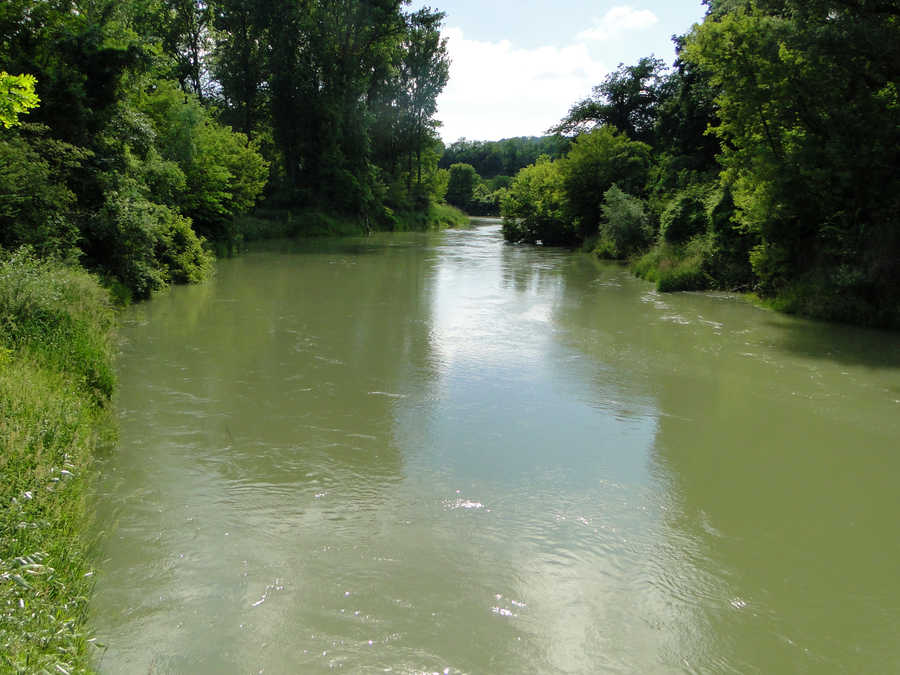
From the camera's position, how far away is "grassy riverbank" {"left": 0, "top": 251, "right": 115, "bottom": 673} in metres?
3.46

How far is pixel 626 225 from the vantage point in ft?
94.9

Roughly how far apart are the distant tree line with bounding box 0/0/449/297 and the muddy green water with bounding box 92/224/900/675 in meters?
3.52

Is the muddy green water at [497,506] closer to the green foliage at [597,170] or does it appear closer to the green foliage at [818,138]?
the green foliage at [818,138]

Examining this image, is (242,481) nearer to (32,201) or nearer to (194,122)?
(32,201)

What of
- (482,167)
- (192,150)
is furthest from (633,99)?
(482,167)

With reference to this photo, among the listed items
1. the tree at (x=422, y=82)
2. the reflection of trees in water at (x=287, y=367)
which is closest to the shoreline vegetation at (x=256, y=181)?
the reflection of trees in water at (x=287, y=367)

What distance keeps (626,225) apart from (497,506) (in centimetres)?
2472

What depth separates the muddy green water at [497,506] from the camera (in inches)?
174

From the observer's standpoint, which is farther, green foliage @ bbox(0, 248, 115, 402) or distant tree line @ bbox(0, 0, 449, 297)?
distant tree line @ bbox(0, 0, 449, 297)

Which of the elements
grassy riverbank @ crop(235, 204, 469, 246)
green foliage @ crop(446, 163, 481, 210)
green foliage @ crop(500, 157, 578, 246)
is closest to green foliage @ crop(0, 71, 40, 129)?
grassy riverbank @ crop(235, 204, 469, 246)

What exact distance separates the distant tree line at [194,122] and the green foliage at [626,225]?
53.6 feet

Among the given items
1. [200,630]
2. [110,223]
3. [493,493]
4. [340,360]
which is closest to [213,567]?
[200,630]

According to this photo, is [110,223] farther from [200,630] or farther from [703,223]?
[703,223]

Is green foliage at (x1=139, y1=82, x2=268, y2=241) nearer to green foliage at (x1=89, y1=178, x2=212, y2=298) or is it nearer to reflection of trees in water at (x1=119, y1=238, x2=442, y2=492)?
reflection of trees in water at (x1=119, y1=238, x2=442, y2=492)
